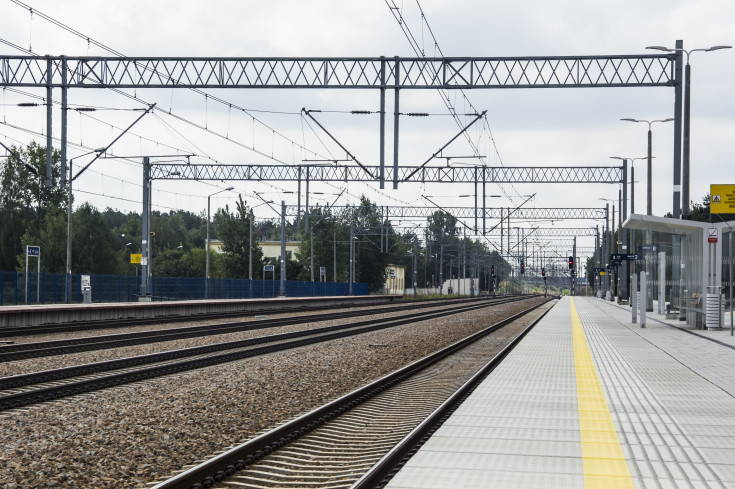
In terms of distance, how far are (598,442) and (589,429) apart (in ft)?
2.59

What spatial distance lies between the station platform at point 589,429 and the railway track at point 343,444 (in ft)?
0.84

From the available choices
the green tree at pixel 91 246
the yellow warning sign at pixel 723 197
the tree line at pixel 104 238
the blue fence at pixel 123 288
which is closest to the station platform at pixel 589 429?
the yellow warning sign at pixel 723 197

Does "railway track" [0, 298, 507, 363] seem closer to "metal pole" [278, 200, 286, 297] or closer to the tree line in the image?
"metal pole" [278, 200, 286, 297]

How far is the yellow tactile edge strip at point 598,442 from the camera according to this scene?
716cm

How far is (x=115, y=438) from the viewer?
9.19 meters

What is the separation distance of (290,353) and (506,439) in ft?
37.6

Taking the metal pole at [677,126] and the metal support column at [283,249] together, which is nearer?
the metal pole at [677,126]

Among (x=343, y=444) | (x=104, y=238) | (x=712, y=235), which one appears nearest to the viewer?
(x=343, y=444)

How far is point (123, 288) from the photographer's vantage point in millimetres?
51375

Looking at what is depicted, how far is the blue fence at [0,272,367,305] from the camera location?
42344 mm

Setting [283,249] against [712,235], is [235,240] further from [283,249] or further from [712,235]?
[712,235]

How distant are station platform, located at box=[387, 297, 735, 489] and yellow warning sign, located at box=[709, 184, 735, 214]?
20.4m

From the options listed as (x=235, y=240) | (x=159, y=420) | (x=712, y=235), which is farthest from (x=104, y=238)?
(x=159, y=420)

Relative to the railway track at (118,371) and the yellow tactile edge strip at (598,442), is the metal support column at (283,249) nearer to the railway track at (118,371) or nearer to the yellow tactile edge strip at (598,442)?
the railway track at (118,371)
